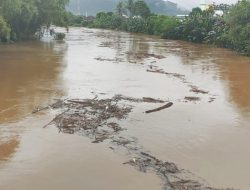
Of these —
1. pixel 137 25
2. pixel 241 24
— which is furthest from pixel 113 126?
pixel 137 25

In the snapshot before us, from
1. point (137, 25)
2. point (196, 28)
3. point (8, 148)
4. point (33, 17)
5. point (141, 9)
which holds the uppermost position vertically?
point (33, 17)

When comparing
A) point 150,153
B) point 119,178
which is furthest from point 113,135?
point 119,178

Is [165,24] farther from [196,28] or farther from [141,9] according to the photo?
[141,9]

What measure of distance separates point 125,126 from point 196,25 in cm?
3615

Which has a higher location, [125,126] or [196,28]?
[196,28]

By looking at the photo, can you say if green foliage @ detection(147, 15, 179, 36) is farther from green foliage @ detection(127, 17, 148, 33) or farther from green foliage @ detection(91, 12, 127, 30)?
green foliage @ detection(91, 12, 127, 30)

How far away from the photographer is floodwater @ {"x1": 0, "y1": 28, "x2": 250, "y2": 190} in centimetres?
908

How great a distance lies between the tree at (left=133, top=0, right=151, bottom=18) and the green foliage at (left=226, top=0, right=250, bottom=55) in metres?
43.8

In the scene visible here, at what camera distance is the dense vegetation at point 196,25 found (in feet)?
109

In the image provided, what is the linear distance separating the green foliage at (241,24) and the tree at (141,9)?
43809mm

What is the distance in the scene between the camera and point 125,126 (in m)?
12.5

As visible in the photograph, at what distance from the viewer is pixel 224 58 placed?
3103cm

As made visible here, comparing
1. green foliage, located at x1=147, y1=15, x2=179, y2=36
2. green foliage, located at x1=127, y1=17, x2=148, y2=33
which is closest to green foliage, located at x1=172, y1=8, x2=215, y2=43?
green foliage, located at x1=147, y1=15, x2=179, y2=36

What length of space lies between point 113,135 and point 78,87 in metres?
6.52
